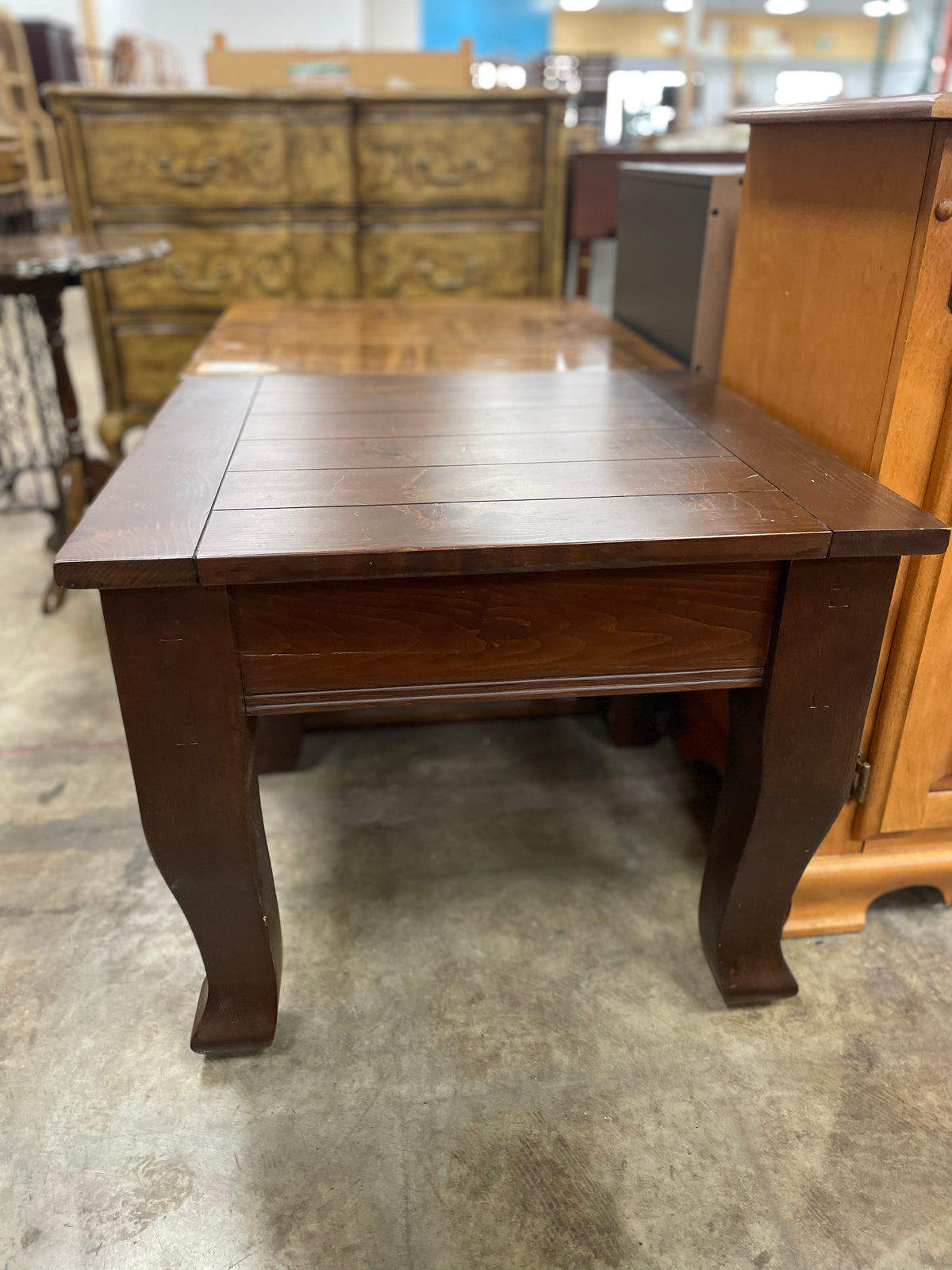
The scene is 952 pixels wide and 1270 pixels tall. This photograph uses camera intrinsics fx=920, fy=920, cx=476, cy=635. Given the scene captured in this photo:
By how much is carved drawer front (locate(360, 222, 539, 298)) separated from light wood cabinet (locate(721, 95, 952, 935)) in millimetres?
1573

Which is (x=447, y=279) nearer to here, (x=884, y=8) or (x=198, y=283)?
(x=198, y=283)

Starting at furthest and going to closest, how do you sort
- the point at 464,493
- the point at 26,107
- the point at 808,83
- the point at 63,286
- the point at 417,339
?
the point at 808,83 → the point at 26,107 → the point at 63,286 → the point at 417,339 → the point at 464,493

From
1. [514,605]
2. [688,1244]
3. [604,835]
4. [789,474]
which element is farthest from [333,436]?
[688,1244]

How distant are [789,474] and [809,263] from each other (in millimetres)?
327

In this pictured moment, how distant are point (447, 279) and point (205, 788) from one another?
7.43 ft

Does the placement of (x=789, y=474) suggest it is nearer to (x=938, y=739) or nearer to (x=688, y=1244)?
(x=938, y=739)

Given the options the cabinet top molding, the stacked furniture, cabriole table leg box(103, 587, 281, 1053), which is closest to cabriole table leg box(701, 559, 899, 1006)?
the cabinet top molding

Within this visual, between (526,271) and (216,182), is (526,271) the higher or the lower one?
the lower one

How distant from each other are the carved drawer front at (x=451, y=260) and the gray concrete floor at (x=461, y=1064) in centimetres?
179

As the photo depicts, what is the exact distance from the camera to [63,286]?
7.12 ft

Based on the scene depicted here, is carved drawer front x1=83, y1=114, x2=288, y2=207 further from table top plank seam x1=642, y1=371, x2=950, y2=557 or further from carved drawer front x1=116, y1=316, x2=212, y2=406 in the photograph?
table top plank seam x1=642, y1=371, x2=950, y2=557

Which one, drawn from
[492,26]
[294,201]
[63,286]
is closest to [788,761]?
[63,286]

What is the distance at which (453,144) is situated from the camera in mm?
2652

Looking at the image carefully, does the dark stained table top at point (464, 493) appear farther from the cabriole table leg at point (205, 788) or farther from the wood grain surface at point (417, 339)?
the wood grain surface at point (417, 339)
